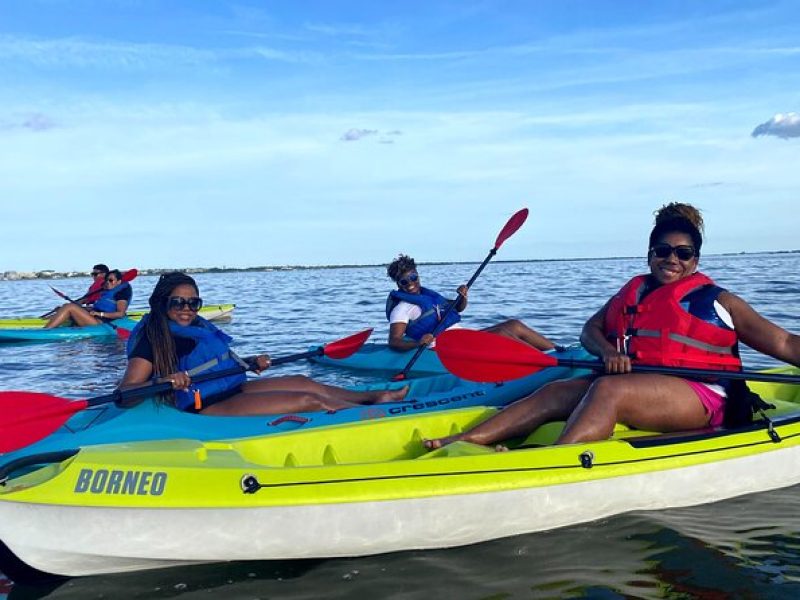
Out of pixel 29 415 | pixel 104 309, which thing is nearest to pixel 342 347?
pixel 29 415

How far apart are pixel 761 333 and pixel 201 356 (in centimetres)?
324

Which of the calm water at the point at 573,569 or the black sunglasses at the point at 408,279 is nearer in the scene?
the calm water at the point at 573,569

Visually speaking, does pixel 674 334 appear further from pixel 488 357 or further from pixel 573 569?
pixel 573 569

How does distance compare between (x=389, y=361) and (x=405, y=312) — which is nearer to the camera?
(x=405, y=312)

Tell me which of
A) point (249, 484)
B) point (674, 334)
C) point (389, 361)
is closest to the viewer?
point (249, 484)

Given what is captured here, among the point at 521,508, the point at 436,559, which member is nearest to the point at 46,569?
the point at 436,559

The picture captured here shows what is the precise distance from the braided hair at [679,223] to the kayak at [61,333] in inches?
401

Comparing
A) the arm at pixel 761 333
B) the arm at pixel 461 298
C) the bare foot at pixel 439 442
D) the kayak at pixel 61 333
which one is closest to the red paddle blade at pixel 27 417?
the bare foot at pixel 439 442

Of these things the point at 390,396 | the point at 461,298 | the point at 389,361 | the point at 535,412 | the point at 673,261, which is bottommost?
the point at 389,361

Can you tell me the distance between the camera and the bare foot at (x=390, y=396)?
5.80 m

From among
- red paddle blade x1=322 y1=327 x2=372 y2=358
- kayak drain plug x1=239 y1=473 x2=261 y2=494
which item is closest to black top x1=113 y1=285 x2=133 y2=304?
red paddle blade x1=322 y1=327 x2=372 y2=358

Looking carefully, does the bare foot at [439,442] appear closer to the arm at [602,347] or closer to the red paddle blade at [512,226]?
the arm at [602,347]

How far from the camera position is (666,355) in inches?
163

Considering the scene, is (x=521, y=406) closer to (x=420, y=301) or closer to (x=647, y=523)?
(x=647, y=523)
